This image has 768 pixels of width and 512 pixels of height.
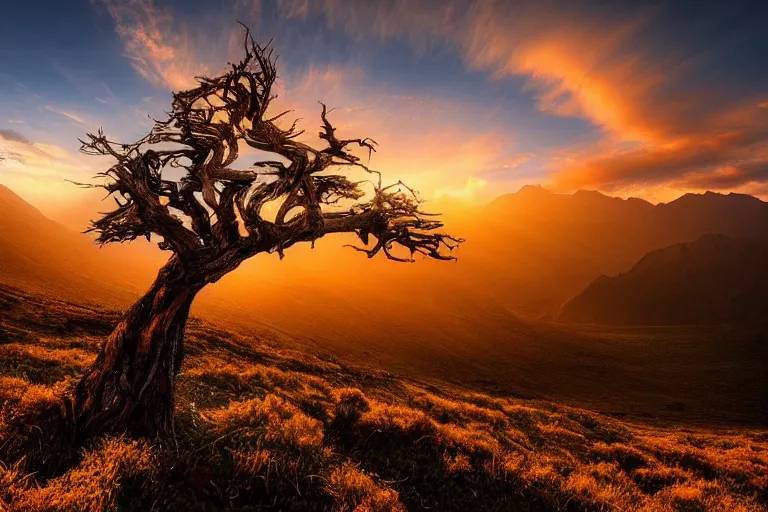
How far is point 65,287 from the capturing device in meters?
59.2

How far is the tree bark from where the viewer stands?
6.37 meters

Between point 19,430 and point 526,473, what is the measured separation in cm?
992

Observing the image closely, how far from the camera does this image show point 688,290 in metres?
154

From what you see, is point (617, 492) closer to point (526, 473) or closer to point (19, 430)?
point (526, 473)

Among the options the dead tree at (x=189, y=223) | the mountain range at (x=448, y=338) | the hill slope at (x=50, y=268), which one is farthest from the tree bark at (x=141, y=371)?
the hill slope at (x=50, y=268)

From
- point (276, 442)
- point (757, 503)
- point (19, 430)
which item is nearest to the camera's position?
point (19, 430)

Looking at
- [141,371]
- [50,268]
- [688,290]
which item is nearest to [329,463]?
[141,371]

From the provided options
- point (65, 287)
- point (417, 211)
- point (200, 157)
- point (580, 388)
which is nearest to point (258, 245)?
point (200, 157)

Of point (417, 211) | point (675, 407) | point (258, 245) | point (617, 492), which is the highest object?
point (417, 211)

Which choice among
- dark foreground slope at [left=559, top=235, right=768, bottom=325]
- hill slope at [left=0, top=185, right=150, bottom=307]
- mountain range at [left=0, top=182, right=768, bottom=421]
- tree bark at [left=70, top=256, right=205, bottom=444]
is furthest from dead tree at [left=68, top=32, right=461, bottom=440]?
dark foreground slope at [left=559, top=235, right=768, bottom=325]

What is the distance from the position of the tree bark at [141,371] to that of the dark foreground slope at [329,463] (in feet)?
1.81

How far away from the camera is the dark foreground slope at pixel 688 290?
144 meters

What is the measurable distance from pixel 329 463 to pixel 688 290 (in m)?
198

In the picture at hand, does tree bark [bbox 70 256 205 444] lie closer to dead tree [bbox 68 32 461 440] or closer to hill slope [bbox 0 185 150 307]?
dead tree [bbox 68 32 461 440]
